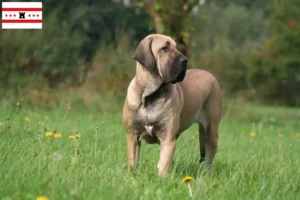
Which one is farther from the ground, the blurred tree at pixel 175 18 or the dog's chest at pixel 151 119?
the blurred tree at pixel 175 18

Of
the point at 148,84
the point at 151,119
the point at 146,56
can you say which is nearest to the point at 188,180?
the point at 151,119

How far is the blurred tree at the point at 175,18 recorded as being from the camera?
46.9 ft

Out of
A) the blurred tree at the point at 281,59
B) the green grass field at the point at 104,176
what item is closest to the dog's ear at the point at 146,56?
the green grass field at the point at 104,176

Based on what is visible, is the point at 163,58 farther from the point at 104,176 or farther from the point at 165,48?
the point at 104,176

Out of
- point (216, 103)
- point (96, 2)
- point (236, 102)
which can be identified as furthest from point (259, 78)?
point (216, 103)

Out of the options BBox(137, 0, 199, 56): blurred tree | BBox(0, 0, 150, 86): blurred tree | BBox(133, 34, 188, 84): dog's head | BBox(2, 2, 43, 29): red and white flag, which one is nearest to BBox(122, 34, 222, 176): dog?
BBox(133, 34, 188, 84): dog's head

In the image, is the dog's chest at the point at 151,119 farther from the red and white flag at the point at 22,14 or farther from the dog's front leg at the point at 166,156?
the red and white flag at the point at 22,14

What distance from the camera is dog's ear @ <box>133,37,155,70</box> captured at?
16.2 ft

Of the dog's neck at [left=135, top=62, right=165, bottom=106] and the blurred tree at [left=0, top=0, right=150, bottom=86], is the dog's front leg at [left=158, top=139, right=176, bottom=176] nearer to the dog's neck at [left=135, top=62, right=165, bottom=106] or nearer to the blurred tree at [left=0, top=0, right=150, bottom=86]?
the dog's neck at [left=135, top=62, right=165, bottom=106]

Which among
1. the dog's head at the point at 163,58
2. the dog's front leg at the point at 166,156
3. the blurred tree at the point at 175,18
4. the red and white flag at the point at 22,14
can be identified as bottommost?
the dog's front leg at the point at 166,156

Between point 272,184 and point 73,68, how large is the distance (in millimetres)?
13309

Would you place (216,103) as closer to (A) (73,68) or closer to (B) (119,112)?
(B) (119,112)

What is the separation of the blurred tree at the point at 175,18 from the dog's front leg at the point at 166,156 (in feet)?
31.0

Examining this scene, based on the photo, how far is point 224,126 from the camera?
11.9 metres
